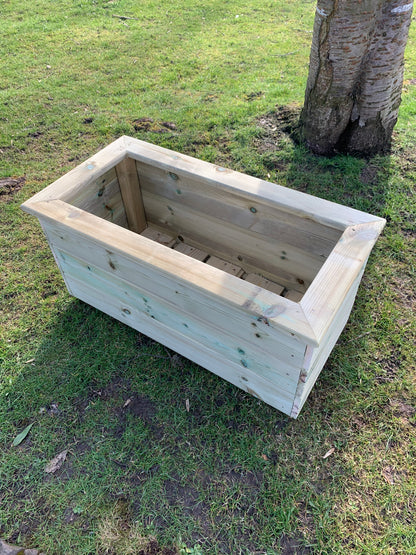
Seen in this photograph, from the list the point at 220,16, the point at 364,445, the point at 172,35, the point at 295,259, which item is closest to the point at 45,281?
the point at 295,259

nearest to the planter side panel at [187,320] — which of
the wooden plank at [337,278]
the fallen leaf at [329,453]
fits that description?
the wooden plank at [337,278]

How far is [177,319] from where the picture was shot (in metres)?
2.04

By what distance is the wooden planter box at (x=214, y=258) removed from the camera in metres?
1.66

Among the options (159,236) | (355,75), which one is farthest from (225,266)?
(355,75)

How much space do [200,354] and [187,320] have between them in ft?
0.85

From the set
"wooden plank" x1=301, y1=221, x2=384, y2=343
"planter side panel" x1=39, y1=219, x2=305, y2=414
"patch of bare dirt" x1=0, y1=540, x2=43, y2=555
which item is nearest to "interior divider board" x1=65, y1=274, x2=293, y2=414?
"planter side panel" x1=39, y1=219, x2=305, y2=414

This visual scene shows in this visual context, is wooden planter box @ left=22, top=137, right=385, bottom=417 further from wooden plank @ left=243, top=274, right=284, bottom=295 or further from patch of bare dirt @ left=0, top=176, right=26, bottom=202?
patch of bare dirt @ left=0, top=176, right=26, bottom=202

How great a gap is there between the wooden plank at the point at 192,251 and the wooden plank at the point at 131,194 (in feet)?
1.18

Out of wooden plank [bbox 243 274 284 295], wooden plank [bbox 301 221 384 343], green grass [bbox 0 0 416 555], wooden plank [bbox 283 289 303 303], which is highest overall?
wooden plank [bbox 301 221 384 343]

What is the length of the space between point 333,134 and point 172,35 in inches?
148

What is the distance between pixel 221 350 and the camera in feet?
6.51

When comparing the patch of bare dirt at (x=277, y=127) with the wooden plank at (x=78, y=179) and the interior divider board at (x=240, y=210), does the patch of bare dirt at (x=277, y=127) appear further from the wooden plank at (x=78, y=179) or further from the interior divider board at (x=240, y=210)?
the wooden plank at (x=78, y=179)

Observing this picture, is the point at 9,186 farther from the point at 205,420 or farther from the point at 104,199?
the point at 205,420

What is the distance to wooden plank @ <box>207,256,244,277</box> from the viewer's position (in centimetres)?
247
